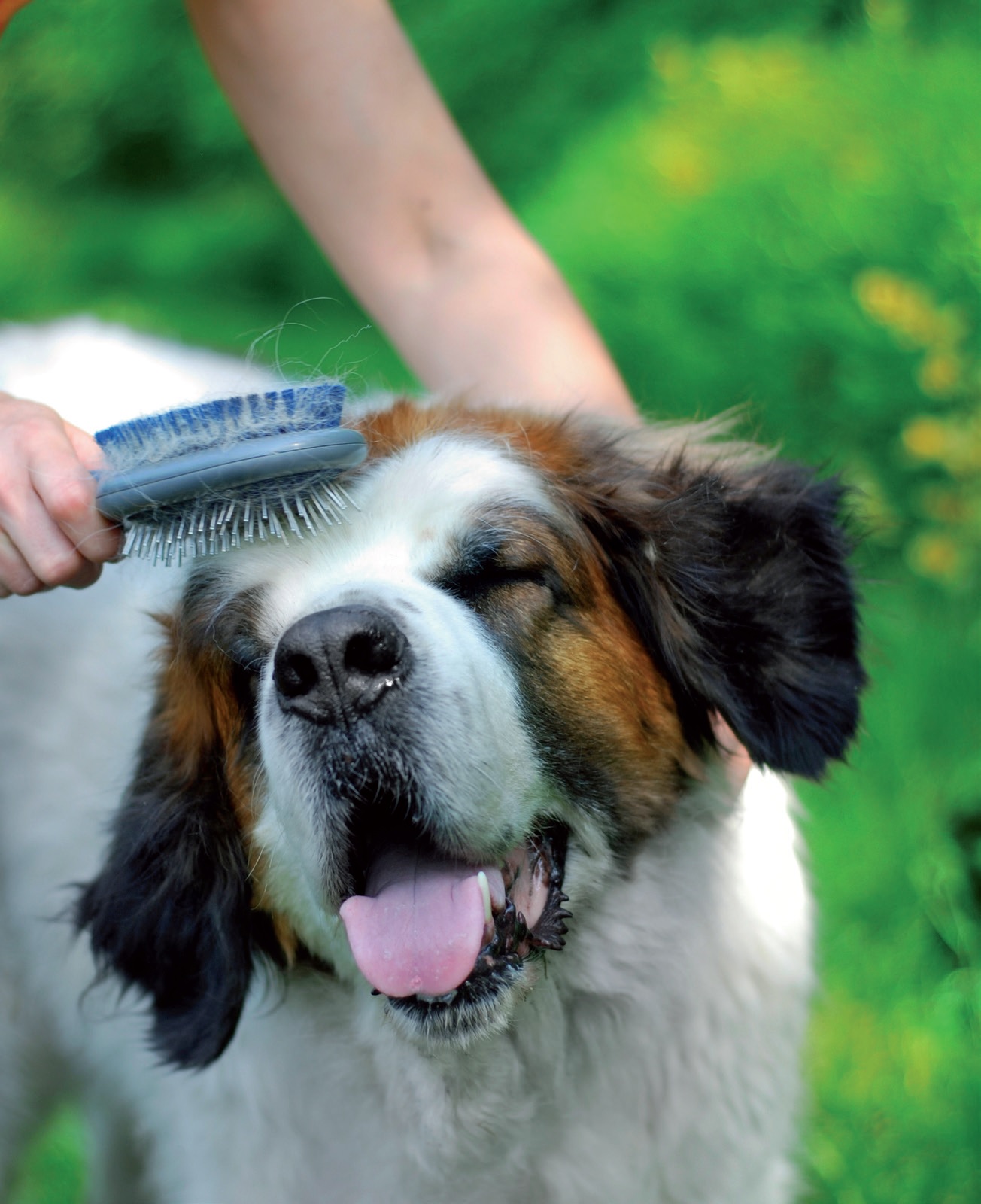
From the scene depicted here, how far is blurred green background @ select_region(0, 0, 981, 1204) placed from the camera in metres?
3.50

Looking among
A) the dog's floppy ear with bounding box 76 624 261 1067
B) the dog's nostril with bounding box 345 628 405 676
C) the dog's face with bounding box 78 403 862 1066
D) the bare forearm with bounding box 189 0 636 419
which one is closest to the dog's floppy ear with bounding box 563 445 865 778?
the dog's face with bounding box 78 403 862 1066

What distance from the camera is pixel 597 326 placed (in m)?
5.05

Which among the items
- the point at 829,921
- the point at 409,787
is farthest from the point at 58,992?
the point at 829,921

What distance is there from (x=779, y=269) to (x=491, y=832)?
3.33 m

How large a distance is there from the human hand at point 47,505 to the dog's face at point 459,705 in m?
0.23

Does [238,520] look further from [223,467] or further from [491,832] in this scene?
[491,832]

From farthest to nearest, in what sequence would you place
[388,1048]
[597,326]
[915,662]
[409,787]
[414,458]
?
[597,326], [915,662], [388,1048], [414,458], [409,787]

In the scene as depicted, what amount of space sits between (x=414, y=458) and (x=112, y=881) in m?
0.91

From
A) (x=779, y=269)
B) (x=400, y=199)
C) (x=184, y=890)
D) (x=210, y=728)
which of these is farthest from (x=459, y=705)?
(x=779, y=269)

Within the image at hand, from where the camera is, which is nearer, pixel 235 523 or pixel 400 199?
pixel 235 523

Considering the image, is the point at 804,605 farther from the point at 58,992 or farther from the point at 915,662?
the point at 915,662

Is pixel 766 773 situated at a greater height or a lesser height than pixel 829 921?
greater

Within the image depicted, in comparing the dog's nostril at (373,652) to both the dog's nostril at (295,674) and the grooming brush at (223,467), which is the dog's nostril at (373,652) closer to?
the dog's nostril at (295,674)

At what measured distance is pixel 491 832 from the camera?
186cm
